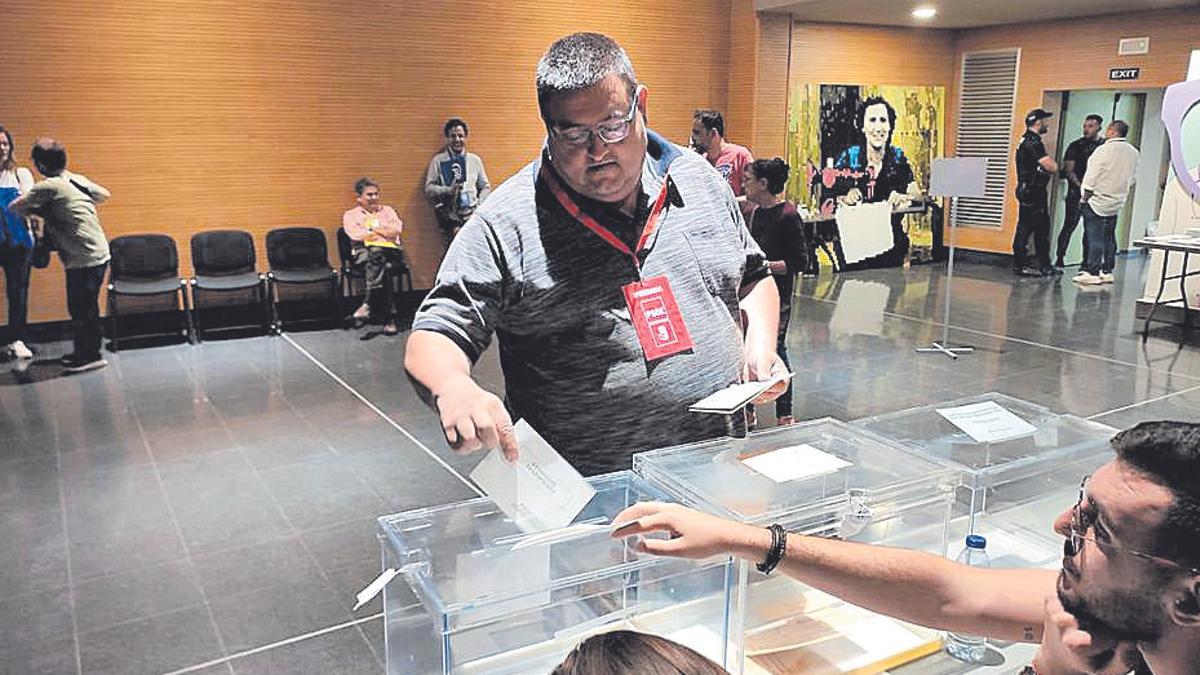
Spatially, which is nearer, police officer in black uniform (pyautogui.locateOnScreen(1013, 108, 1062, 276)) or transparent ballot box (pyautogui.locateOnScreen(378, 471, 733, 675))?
transparent ballot box (pyautogui.locateOnScreen(378, 471, 733, 675))

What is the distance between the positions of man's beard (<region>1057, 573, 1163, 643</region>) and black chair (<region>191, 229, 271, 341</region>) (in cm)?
741

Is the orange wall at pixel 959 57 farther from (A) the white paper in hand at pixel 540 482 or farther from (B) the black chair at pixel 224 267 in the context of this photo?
(A) the white paper in hand at pixel 540 482

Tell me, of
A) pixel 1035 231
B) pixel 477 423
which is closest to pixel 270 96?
pixel 477 423

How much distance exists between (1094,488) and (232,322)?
7.94 m

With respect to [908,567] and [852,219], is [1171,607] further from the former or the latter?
[852,219]

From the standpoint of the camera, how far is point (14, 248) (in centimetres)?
672

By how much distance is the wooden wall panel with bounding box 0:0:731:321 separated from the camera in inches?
283

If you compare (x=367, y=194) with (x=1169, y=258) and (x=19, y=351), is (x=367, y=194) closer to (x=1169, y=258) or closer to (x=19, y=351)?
(x=19, y=351)

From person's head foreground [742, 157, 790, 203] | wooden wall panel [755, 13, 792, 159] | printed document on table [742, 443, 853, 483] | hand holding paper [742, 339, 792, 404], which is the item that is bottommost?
printed document on table [742, 443, 853, 483]

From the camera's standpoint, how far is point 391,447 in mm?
4945

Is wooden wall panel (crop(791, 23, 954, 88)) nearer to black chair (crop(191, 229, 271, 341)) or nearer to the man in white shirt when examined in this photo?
the man in white shirt

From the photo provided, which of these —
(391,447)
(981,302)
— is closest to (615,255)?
(391,447)

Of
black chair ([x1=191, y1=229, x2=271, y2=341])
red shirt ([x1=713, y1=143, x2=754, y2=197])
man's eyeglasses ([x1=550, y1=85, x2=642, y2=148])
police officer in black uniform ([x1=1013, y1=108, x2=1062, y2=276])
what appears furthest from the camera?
police officer in black uniform ([x1=1013, y1=108, x2=1062, y2=276])

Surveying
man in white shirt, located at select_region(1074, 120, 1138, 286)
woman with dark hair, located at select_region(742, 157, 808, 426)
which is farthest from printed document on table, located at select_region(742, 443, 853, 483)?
man in white shirt, located at select_region(1074, 120, 1138, 286)
